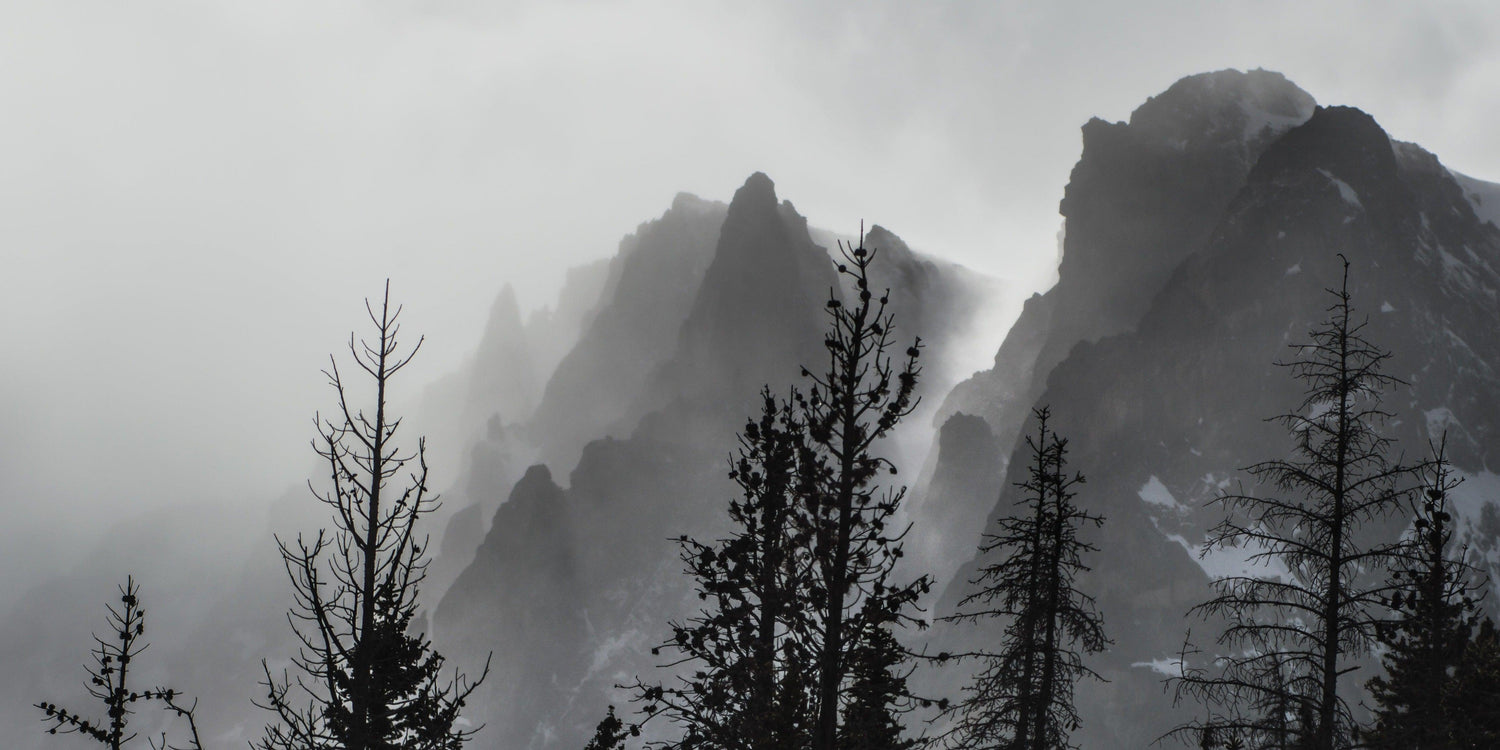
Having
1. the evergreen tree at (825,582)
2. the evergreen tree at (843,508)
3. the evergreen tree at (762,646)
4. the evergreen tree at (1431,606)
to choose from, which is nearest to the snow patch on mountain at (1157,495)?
the evergreen tree at (1431,606)

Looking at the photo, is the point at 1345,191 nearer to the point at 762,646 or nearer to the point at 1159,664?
the point at 1159,664

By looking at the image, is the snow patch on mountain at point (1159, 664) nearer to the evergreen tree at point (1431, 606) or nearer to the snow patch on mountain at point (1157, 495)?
the snow patch on mountain at point (1157, 495)

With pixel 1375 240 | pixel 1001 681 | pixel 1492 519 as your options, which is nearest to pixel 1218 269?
pixel 1375 240

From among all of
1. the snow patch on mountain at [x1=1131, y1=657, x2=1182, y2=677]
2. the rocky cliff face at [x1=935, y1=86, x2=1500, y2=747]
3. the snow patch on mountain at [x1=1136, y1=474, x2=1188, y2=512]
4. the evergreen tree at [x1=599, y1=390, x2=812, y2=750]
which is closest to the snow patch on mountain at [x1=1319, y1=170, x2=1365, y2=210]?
the rocky cliff face at [x1=935, y1=86, x2=1500, y2=747]

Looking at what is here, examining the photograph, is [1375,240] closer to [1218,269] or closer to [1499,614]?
[1218,269]

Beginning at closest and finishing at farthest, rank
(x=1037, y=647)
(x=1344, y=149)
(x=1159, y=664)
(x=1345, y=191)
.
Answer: (x=1037, y=647) → (x=1159, y=664) → (x=1345, y=191) → (x=1344, y=149)

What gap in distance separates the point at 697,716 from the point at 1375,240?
21039cm

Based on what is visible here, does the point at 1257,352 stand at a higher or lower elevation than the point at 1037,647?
higher

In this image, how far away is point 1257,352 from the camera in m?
182

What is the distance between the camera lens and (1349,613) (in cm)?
1277

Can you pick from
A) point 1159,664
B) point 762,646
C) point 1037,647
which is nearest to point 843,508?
point 762,646

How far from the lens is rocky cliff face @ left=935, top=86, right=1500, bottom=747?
544 ft

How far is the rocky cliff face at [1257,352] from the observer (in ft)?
544

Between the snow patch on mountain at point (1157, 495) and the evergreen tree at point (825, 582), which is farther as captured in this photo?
the snow patch on mountain at point (1157, 495)
